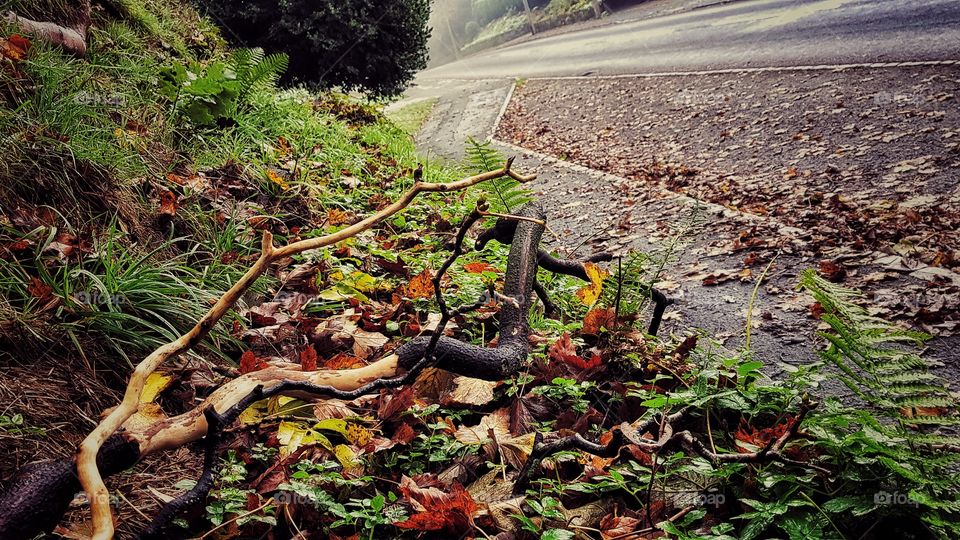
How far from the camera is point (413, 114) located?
13.6 metres

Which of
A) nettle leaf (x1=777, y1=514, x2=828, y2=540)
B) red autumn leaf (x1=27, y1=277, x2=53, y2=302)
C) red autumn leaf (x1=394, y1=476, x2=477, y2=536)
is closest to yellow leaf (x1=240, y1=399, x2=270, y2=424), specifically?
red autumn leaf (x1=394, y1=476, x2=477, y2=536)

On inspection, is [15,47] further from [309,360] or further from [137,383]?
[137,383]

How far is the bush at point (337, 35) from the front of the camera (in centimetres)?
791

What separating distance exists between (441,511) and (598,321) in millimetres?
1251

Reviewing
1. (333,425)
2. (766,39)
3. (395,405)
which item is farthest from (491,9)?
(333,425)

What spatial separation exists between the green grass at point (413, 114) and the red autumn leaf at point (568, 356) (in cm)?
984

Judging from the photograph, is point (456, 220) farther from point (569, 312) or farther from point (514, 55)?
point (514, 55)

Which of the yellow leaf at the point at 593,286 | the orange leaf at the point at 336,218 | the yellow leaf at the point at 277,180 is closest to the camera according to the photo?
the yellow leaf at the point at 593,286

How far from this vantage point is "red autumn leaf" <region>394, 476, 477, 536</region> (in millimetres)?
1430

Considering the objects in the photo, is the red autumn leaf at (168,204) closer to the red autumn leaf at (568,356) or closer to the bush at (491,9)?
the red autumn leaf at (568,356)

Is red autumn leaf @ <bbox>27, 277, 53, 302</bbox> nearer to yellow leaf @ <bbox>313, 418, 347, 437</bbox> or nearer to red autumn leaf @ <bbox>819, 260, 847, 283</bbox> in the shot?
yellow leaf @ <bbox>313, 418, 347, 437</bbox>

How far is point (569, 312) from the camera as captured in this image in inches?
113

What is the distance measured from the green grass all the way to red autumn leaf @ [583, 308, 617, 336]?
9684 mm

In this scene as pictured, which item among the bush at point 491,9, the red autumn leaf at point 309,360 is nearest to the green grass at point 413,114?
the red autumn leaf at point 309,360
